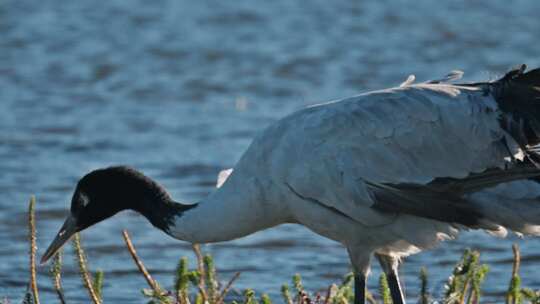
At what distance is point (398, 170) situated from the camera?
6480 millimetres

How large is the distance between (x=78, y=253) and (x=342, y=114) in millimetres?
1402

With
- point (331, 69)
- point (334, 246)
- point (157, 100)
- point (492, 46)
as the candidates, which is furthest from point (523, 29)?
point (334, 246)

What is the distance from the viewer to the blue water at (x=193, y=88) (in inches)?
359

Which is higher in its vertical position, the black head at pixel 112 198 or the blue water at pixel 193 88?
the black head at pixel 112 198

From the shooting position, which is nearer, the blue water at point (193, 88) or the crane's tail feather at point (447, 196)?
the crane's tail feather at point (447, 196)

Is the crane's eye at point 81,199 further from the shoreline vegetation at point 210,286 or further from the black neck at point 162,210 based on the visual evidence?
the shoreline vegetation at point 210,286

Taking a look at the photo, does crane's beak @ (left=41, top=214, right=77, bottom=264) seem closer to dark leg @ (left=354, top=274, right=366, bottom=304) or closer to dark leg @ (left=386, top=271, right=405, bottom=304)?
dark leg @ (left=354, top=274, right=366, bottom=304)

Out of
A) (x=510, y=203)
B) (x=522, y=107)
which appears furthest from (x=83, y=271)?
(x=522, y=107)

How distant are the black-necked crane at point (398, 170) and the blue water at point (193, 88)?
5.89 feet

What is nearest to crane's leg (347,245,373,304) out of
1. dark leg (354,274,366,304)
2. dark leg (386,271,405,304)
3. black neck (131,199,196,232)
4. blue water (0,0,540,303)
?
dark leg (354,274,366,304)

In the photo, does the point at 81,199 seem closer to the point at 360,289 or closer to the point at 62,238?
the point at 62,238

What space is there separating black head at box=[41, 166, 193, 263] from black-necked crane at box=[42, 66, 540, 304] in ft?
1.37

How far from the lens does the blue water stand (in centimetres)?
912

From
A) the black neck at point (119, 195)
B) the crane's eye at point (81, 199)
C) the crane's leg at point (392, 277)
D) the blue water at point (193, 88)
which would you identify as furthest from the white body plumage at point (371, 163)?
the blue water at point (193, 88)
